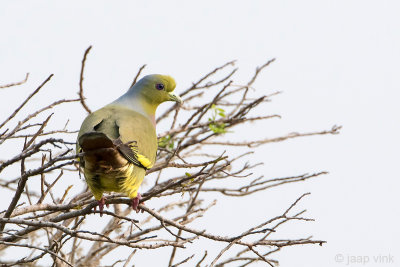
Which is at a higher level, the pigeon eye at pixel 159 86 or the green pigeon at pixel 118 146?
the pigeon eye at pixel 159 86

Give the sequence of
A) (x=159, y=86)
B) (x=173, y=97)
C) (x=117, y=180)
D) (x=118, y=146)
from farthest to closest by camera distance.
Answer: (x=173, y=97) → (x=159, y=86) → (x=117, y=180) → (x=118, y=146)

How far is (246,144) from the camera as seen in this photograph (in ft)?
21.0

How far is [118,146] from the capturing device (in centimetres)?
341

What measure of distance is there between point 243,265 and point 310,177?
39.9 inches

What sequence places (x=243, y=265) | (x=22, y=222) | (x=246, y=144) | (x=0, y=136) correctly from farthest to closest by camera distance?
(x=246, y=144) → (x=243, y=265) → (x=0, y=136) → (x=22, y=222)

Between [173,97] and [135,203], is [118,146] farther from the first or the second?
[173,97]

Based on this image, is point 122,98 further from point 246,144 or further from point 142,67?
point 246,144

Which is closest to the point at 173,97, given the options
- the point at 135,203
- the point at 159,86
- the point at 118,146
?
the point at 159,86

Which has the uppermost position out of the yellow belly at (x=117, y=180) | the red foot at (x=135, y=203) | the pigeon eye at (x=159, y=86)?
the pigeon eye at (x=159, y=86)

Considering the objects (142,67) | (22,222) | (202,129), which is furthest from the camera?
(202,129)

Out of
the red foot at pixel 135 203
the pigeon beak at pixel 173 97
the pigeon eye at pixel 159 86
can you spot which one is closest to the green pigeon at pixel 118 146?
the red foot at pixel 135 203

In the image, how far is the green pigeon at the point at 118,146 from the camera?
3426 millimetres

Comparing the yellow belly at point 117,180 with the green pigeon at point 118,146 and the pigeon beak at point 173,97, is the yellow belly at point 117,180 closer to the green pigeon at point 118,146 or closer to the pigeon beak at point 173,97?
the green pigeon at point 118,146

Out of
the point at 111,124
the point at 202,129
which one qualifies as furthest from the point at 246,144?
the point at 111,124
